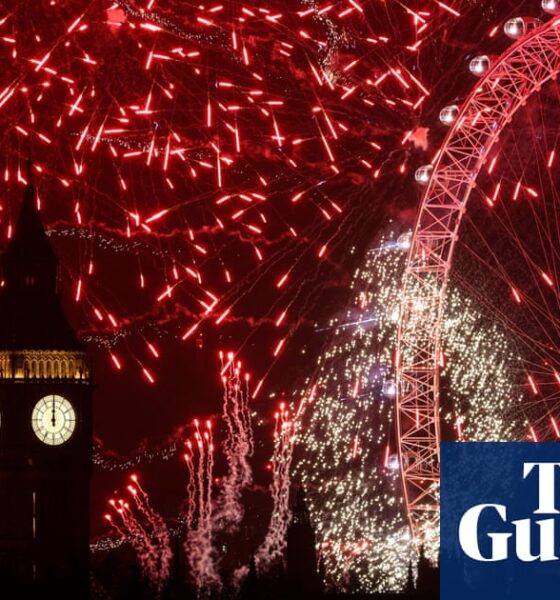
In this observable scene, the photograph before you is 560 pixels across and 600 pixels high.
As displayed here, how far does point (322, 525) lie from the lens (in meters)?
96.7

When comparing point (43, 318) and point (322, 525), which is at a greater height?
point (43, 318)

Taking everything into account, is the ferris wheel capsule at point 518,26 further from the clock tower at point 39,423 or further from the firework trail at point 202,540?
the clock tower at point 39,423

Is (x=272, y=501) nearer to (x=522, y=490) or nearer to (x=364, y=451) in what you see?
(x=364, y=451)

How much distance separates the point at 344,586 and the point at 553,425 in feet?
31.2

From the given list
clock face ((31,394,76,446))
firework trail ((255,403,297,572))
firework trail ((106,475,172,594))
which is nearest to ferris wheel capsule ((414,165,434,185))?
firework trail ((255,403,297,572))

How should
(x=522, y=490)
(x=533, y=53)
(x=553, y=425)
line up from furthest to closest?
(x=553, y=425) < (x=533, y=53) < (x=522, y=490)

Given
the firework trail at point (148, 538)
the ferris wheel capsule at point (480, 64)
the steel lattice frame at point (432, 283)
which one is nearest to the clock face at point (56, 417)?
the firework trail at point (148, 538)

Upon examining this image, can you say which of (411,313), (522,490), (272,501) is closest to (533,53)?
(411,313)

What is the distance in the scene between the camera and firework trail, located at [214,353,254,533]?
94500 millimetres

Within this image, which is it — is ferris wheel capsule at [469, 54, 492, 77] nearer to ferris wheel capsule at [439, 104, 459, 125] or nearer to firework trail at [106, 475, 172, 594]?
ferris wheel capsule at [439, 104, 459, 125]

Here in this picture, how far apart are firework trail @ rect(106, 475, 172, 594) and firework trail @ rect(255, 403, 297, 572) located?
3.16 metres

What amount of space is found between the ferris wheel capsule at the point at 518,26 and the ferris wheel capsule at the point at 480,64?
144 centimetres

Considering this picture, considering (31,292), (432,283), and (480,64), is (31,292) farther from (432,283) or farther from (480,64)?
(480,64)

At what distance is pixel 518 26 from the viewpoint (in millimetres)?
84188
